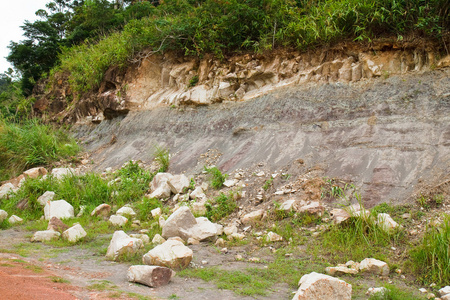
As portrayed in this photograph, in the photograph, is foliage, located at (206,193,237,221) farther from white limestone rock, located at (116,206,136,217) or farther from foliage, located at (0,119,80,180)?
foliage, located at (0,119,80,180)

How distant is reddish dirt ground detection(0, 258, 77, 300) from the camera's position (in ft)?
7.27

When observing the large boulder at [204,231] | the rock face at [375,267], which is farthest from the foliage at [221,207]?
the rock face at [375,267]

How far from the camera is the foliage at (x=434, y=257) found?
2977 mm

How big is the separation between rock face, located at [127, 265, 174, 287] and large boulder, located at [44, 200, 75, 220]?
3.44 m

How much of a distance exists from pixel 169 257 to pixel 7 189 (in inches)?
244

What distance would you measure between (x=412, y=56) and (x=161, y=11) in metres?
7.84

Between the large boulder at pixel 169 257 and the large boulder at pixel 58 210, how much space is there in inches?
126

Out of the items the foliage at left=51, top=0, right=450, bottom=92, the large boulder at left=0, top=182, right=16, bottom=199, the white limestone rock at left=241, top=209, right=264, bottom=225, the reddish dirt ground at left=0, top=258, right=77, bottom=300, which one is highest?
the foliage at left=51, top=0, right=450, bottom=92

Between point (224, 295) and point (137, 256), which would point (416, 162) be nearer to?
point (224, 295)

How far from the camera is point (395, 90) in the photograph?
572 cm

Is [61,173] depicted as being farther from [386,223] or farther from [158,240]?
[386,223]

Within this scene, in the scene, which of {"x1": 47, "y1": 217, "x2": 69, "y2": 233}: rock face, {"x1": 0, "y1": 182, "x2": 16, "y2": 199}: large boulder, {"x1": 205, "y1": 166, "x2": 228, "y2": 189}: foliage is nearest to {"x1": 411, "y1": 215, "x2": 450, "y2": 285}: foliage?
{"x1": 205, "y1": 166, "x2": 228, "y2": 189}: foliage

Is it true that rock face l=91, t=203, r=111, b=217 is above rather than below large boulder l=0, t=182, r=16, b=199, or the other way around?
below

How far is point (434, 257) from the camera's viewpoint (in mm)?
→ 3072
